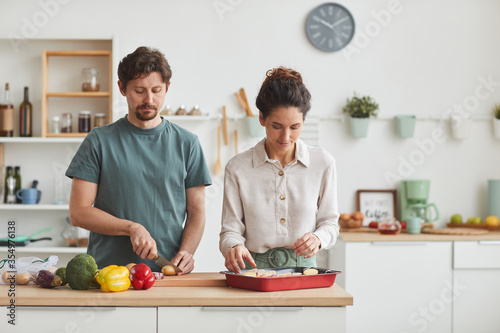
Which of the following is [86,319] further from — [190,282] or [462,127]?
[462,127]

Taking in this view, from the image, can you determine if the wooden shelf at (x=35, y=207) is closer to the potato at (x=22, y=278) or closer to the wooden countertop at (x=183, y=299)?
the potato at (x=22, y=278)

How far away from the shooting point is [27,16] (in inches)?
172

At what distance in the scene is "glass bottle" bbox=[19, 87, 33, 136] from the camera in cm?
427

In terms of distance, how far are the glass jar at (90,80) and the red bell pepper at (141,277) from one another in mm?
2596

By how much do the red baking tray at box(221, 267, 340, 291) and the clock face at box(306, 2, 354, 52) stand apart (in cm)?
279

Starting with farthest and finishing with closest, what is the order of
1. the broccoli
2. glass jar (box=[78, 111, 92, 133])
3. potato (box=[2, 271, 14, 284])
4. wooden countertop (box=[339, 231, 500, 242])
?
glass jar (box=[78, 111, 92, 133]) → wooden countertop (box=[339, 231, 500, 242]) → potato (box=[2, 271, 14, 284]) → the broccoli

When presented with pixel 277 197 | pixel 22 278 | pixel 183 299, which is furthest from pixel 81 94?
pixel 183 299

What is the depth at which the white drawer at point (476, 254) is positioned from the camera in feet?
12.8

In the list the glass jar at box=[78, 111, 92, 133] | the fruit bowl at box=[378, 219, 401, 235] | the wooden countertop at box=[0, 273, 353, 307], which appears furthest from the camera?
the glass jar at box=[78, 111, 92, 133]

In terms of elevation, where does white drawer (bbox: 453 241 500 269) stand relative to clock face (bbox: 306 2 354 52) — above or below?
below

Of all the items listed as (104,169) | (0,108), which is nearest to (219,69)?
(0,108)

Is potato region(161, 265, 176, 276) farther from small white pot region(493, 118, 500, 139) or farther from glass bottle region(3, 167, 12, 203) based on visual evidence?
small white pot region(493, 118, 500, 139)

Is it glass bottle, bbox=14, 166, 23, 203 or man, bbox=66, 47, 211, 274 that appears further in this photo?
glass bottle, bbox=14, 166, 23, 203

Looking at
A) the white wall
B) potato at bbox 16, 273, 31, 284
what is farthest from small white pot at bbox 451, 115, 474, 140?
potato at bbox 16, 273, 31, 284
